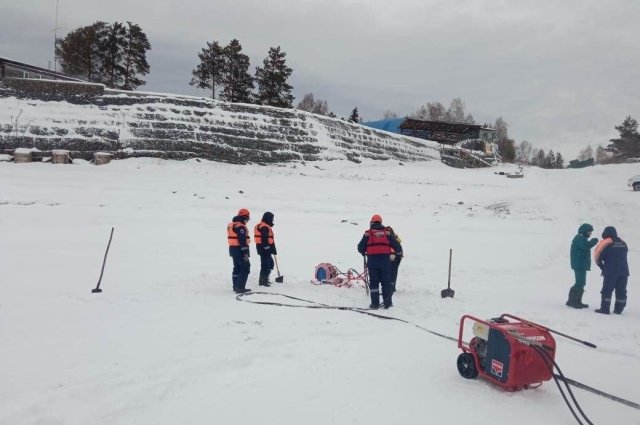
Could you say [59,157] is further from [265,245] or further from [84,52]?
[84,52]

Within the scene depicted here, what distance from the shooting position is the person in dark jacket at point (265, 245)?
31.5 ft

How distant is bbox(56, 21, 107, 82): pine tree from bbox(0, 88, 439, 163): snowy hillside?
17418 mm

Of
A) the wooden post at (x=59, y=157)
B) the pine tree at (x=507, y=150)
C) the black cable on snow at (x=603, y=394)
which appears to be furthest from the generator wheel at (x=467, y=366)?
the pine tree at (x=507, y=150)

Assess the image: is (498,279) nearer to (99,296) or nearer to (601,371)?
(601,371)

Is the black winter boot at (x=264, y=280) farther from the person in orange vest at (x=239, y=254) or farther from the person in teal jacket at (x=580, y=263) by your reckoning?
the person in teal jacket at (x=580, y=263)

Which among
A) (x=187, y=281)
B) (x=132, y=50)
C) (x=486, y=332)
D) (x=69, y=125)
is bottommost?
(x=187, y=281)

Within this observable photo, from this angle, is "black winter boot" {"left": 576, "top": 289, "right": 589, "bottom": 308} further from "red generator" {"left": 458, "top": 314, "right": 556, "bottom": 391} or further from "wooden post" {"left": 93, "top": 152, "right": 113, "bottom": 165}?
"wooden post" {"left": 93, "top": 152, "right": 113, "bottom": 165}

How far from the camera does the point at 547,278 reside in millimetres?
12414

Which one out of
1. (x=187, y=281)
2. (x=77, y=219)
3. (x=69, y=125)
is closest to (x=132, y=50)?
(x=69, y=125)

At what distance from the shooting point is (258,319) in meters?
6.86

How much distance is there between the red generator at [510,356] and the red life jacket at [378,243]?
314 centimetres

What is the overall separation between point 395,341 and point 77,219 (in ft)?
46.2

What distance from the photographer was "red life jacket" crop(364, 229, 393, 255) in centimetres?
819

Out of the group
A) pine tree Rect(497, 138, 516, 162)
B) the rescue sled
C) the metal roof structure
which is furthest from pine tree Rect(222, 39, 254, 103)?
pine tree Rect(497, 138, 516, 162)
